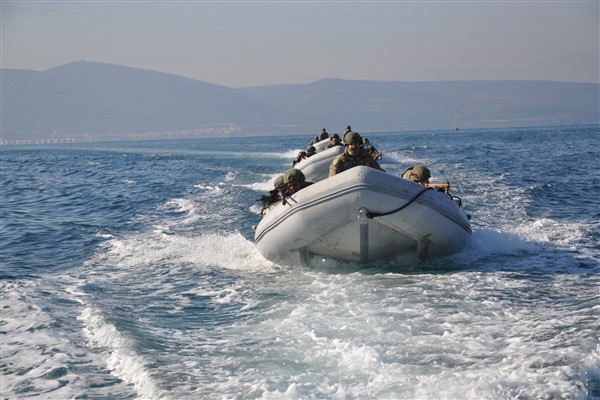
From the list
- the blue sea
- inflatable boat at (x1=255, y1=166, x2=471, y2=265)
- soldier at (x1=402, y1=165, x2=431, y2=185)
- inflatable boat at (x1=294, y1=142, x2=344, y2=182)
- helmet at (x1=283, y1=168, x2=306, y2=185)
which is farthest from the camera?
inflatable boat at (x1=294, y1=142, x2=344, y2=182)

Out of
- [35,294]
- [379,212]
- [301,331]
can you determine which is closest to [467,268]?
[379,212]

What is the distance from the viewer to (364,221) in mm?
9477

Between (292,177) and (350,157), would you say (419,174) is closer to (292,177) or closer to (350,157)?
(350,157)

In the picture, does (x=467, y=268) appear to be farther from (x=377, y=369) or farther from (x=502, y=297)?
(x=377, y=369)

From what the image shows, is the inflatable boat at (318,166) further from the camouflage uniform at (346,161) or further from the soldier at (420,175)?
the camouflage uniform at (346,161)

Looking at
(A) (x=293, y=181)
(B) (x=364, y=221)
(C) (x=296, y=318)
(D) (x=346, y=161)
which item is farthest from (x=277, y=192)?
(C) (x=296, y=318)

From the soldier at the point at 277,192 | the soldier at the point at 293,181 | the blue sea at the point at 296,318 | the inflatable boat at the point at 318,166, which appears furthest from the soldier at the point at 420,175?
the inflatable boat at the point at 318,166

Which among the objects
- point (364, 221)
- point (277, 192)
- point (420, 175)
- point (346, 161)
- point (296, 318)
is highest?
point (346, 161)

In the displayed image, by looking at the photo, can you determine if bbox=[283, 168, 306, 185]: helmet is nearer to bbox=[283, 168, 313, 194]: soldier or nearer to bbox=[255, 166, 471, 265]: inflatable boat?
bbox=[283, 168, 313, 194]: soldier

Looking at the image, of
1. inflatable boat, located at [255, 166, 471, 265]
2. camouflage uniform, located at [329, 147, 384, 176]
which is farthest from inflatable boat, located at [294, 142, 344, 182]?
inflatable boat, located at [255, 166, 471, 265]

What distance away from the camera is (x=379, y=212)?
30.6 feet

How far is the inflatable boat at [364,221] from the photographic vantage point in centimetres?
933

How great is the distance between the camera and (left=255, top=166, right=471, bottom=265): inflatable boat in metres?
9.33

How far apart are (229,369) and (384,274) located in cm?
386
